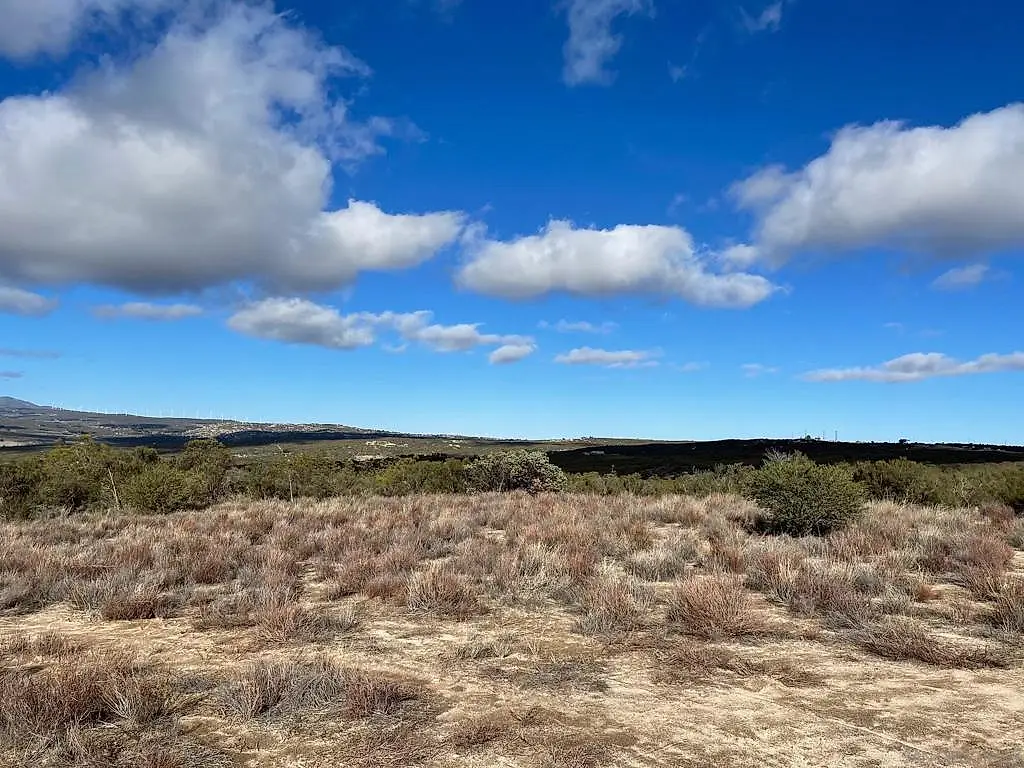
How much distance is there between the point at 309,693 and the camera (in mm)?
5234

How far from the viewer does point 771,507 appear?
1452cm

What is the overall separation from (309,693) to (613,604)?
3844mm

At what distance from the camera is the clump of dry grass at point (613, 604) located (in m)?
7.25

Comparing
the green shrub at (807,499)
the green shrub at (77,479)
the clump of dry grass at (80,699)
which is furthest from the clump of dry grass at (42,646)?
the green shrub at (77,479)

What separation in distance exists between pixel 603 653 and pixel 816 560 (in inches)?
218

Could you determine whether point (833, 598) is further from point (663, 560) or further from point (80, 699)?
point (80, 699)

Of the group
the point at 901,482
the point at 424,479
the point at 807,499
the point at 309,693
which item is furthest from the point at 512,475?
the point at 309,693

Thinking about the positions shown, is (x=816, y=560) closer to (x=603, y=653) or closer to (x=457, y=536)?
(x=603, y=653)

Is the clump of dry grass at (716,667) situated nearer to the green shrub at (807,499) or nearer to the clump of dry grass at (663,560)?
the clump of dry grass at (663,560)

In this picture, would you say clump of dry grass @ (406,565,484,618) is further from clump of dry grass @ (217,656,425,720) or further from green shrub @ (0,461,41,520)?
green shrub @ (0,461,41,520)

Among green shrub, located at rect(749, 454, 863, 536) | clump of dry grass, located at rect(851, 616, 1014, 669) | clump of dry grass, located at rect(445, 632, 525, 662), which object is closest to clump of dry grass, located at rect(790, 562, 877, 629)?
clump of dry grass, located at rect(851, 616, 1014, 669)

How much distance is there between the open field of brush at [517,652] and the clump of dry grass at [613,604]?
41mm

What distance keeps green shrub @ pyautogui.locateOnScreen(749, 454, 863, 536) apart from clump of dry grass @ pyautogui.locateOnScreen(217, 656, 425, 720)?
1086cm

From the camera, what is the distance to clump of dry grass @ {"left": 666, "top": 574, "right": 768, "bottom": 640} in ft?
22.9
